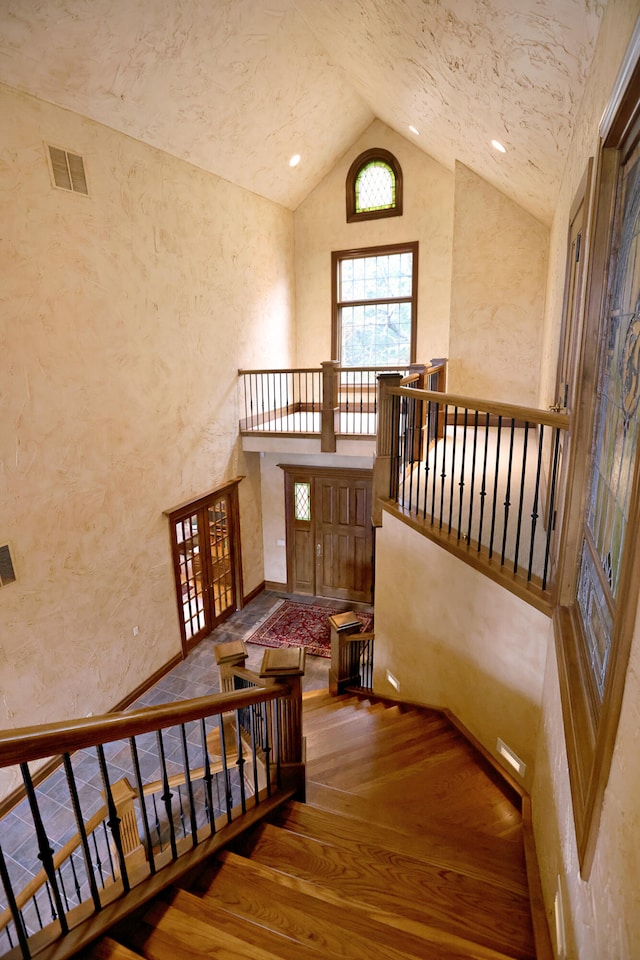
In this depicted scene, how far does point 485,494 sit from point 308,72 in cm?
523

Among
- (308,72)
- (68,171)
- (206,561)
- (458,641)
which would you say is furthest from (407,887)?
(308,72)

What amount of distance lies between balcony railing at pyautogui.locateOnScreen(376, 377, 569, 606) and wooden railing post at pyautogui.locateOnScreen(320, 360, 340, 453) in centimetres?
189

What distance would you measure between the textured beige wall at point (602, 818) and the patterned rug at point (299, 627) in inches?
171

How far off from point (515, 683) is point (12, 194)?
4.81 metres

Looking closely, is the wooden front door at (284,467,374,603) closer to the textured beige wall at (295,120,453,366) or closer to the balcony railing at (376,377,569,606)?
the textured beige wall at (295,120,453,366)

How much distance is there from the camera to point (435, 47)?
11.6 feet

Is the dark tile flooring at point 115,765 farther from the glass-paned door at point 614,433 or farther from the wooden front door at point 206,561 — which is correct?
the glass-paned door at point 614,433

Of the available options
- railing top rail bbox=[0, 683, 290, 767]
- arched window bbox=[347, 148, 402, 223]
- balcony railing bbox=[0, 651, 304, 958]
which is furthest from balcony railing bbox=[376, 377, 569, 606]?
arched window bbox=[347, 148, 402, 223]

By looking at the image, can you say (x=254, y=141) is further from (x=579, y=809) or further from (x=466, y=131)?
(x=579, y=809)

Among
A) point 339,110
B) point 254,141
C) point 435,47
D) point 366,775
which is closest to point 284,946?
point 366,775

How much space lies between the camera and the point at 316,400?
8.46 meters

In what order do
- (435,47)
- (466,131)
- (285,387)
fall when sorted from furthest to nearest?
(285,387) < (466,131) < (435,47)

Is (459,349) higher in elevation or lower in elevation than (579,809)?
higher

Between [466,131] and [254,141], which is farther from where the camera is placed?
[254,141]
